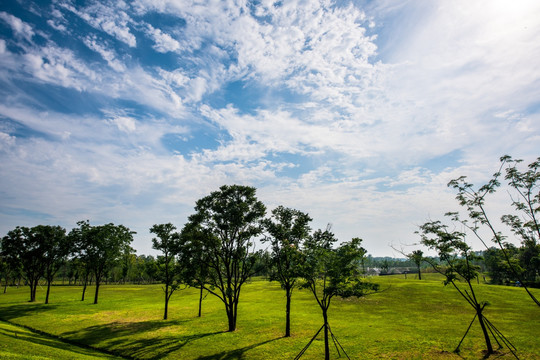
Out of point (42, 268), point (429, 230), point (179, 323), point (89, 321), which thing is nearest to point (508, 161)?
point (429, 230)

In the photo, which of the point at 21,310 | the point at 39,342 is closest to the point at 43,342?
the point at 39,342

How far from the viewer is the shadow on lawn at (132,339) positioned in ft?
95.4

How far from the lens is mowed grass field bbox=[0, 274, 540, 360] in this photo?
26891mm

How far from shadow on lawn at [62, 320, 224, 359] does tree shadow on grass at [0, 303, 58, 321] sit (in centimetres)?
1948

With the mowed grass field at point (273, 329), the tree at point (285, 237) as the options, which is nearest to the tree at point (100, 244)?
the mowed grass field at point (273, 329)

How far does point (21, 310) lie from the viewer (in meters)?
51.0

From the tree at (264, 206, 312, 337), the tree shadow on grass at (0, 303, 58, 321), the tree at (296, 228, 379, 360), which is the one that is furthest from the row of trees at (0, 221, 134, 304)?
the tree at (296, 228, 379, 360)

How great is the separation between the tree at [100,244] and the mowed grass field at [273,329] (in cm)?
964

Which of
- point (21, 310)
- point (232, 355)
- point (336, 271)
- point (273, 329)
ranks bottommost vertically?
point (21, 310)

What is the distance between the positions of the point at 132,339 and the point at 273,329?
1874 cm

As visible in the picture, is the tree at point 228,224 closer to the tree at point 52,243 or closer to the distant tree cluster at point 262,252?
the distant tree cluster at point 262,252

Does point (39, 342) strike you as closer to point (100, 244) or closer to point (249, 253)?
point (249, 253)

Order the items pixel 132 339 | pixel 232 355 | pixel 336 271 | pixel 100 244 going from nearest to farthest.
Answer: pixel 336 271, pixel 232 355, pixel 132 339, pixel 100 244

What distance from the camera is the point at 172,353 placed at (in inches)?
1113
